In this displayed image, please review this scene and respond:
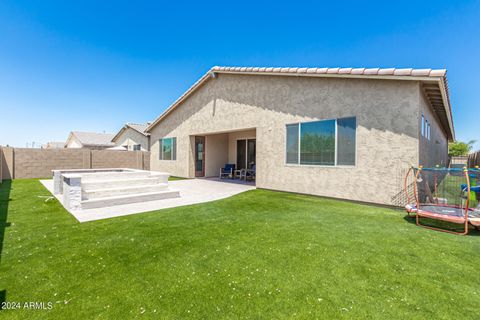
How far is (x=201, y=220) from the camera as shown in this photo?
231 inches

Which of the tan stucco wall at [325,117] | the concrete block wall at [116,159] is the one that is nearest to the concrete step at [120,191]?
the tan stucco wall at [325,117]

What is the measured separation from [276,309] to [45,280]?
313 cm

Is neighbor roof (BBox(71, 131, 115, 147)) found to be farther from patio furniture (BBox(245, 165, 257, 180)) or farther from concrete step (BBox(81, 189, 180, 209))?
concrete step (BBox(81, 189, 180, 209))

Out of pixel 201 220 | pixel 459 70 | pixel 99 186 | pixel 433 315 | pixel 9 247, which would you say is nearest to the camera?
pixel 433 315

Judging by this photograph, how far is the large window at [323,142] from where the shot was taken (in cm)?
804

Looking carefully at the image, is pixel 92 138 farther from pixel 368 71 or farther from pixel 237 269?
pixel 237 269

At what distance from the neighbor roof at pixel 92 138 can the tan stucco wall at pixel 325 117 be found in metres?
28.3

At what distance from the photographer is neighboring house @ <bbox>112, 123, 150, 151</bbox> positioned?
22106mm

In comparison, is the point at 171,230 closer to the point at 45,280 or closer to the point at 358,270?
the point at 45,280

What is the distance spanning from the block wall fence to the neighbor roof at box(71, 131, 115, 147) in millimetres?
16663

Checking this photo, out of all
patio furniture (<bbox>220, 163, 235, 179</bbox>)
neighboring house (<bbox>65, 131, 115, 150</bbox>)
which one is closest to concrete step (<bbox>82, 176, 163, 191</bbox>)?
patio furniture (<bbox>220, 163, 235, 179</bbox>)

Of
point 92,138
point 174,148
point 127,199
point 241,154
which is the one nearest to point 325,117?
point 127,199

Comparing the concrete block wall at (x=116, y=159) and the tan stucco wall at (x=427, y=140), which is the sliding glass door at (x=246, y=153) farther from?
the concrete block wall at (x=116, y=159)

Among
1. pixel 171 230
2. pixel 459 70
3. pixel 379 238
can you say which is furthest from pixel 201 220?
pixel 459 70
